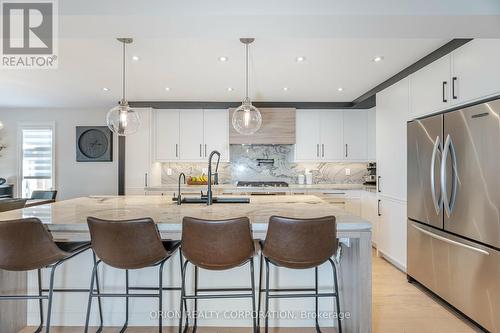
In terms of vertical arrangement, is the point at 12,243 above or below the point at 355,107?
below

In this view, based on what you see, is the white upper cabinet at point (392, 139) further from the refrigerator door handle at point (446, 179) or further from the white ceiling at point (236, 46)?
the refrigerator door handle at point (446, 179)

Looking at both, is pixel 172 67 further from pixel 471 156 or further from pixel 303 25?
pixel 471 156

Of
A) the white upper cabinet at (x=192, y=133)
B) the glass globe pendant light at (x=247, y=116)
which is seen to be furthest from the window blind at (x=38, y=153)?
the glass globe pendant light at (x=247, y=116)

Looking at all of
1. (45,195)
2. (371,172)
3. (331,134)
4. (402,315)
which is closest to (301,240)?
(402,315)

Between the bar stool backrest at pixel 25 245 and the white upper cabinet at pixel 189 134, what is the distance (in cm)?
316

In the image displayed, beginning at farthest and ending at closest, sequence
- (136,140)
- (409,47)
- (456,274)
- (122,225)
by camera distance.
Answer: (136,140) < (409,47) < (456,274) < (122,225)

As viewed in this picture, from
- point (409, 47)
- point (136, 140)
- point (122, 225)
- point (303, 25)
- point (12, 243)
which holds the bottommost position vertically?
point (12, 243)

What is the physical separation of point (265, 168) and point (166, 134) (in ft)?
6.03

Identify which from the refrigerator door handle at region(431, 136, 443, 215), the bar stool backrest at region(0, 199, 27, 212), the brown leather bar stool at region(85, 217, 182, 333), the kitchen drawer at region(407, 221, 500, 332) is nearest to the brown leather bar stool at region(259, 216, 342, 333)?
the brown leather bar stool at region(85, 217, 182, 333)

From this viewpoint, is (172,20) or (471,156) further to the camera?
(471,156)

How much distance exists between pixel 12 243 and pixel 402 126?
3581 millimetres

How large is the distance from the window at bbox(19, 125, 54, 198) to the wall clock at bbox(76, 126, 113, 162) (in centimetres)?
56

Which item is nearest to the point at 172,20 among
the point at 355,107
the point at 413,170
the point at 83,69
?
the point at 83,69

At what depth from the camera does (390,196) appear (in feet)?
11.3
